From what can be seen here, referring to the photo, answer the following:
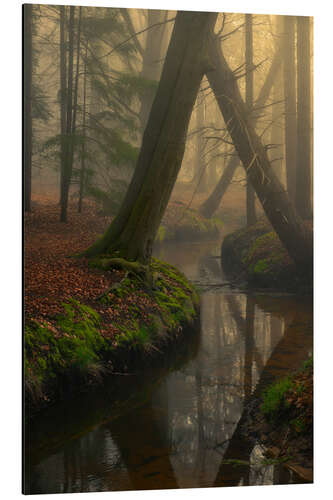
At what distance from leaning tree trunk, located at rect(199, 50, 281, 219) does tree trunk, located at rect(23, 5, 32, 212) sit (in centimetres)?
159

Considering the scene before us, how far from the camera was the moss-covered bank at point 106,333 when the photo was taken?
463cm

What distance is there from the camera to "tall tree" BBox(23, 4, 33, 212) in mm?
4680

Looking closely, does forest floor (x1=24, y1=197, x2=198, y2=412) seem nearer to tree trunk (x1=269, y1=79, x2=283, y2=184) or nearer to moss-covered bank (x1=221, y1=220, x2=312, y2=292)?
moss-covered bank (x1=221, y1=220, x2=312, y2=292)

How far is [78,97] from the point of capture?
5.02 metres

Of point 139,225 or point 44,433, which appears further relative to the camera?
point 139,225

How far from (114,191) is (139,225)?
0.49 meters

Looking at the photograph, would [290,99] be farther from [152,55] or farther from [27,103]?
[27,103]

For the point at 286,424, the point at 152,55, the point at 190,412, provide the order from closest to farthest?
the point at 286,424 → the point at 190,412 → the point at 152,55

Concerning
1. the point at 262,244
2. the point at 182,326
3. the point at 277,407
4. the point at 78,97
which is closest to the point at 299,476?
the point at 277,407

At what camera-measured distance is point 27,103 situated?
4.71 m

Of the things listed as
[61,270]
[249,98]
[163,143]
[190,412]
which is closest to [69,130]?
[163,143]

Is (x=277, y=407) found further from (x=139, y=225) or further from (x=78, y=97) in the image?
(x=78, y=97)

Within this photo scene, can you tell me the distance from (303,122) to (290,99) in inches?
9.7

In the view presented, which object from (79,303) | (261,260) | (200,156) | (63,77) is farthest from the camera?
(261,260)
